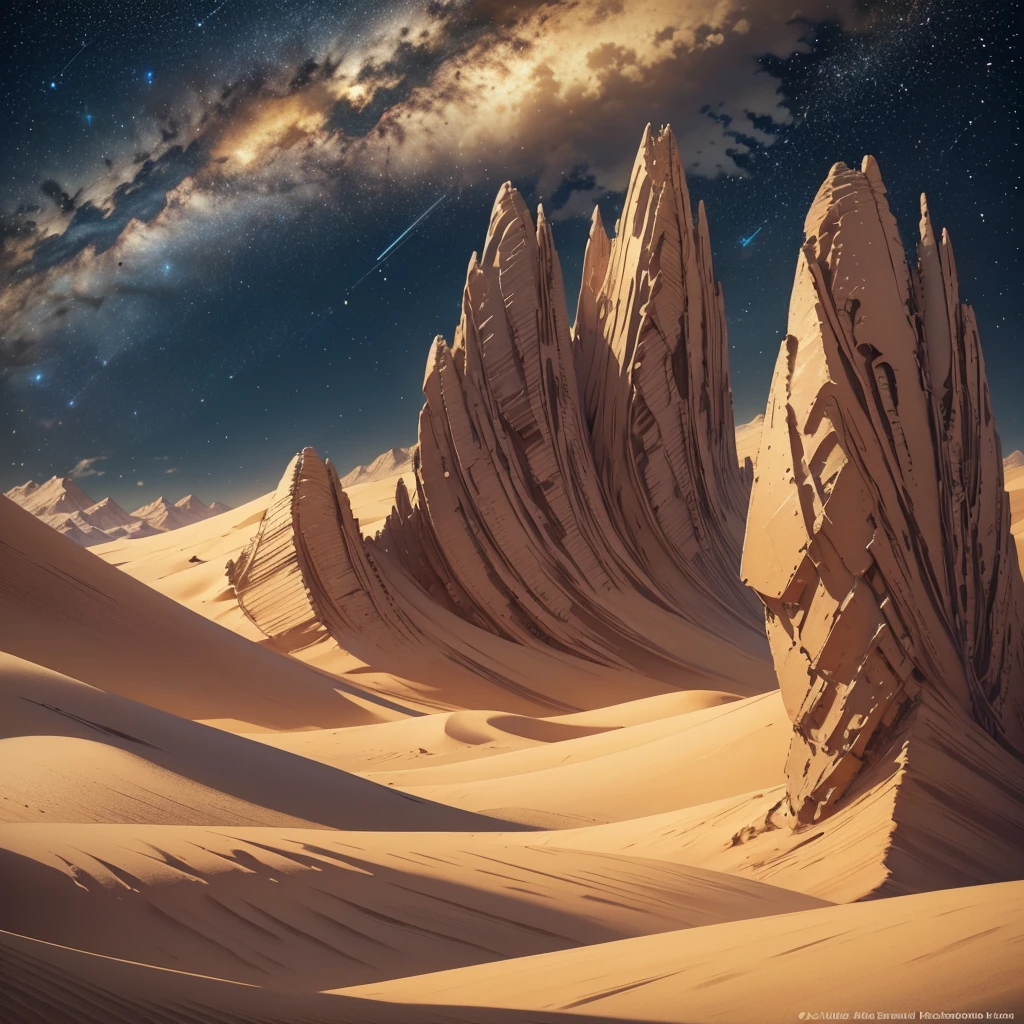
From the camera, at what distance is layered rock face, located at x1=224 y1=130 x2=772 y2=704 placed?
12609 mm

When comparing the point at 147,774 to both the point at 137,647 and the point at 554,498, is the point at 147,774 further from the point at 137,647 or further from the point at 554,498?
the point at 554,498

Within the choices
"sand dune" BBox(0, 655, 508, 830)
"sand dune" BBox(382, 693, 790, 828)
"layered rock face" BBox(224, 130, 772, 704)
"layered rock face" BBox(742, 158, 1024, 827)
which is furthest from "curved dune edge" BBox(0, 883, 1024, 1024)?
"layered rock face" BBox(224, 130, 772, 704)

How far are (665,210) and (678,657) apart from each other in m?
6.99

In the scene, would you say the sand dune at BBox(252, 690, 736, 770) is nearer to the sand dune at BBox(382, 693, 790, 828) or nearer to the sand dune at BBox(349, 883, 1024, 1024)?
the sand dune at BBox(382, 693, 790, 828)

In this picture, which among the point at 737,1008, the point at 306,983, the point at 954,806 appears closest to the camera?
the point at 737,1008

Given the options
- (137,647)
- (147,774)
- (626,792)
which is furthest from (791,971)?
(137,647)

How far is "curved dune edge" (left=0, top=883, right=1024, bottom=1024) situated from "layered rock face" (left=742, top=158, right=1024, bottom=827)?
1651mm

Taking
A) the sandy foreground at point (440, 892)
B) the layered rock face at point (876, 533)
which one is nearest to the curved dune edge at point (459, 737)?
the sandy foreground at point (440, 892)

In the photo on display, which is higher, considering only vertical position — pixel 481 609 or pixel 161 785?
pixel 481 609

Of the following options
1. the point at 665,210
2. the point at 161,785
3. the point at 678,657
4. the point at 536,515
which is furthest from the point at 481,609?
the point at 161,785

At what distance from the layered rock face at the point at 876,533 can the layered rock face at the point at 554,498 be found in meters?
8.40

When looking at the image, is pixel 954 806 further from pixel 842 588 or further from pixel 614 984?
pixel 614 984

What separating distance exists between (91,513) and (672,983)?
92101 mm

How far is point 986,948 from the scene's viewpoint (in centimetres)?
183
